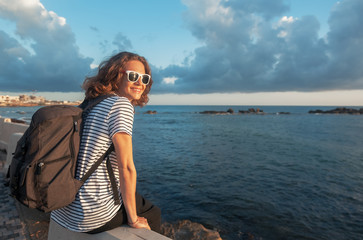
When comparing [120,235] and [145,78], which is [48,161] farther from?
→ [145,78]

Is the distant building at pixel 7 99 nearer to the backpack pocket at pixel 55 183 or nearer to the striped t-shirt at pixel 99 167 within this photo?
the striped t-shirt at pixel 99 167

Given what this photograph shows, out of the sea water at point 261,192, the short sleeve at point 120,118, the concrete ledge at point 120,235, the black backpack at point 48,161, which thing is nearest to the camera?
the black backpack at point 48,161

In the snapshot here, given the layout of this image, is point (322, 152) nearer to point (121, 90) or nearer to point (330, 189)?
point (330, 189)

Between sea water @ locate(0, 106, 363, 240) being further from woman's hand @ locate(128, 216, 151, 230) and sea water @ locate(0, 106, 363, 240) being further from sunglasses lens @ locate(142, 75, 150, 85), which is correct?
sunglasses lens @ locate(142, 75, 150, 85)

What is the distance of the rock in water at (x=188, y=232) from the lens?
4.70 meters

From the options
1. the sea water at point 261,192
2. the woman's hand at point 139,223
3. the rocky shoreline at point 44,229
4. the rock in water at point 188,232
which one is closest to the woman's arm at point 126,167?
the woman's hand at point 139,223

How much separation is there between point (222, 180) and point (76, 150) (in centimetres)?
940

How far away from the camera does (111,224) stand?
79.7 inches

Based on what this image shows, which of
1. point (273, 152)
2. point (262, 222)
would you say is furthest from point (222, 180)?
point (273, 152)

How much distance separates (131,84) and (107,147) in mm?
706

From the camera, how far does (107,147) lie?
1782 millimetres

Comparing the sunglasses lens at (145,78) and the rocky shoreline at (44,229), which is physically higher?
the sunglasses lens at (145,78)

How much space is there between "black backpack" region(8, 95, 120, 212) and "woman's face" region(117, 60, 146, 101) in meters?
0.57

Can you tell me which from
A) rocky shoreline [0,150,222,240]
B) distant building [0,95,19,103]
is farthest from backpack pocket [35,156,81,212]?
distant building [0,95,19,103]
